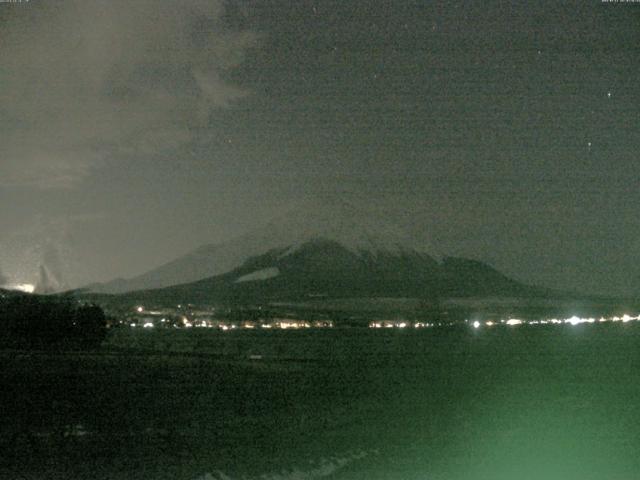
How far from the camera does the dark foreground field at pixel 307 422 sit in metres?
15.9

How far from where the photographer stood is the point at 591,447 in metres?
18.8

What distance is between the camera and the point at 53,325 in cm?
6319

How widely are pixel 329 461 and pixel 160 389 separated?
42.5 ft

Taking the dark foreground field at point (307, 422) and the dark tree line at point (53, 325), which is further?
the dark tree line at point (53, 325)

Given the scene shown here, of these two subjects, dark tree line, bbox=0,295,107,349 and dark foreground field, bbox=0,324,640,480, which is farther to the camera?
dark tree line, bbox=0,295,107,349

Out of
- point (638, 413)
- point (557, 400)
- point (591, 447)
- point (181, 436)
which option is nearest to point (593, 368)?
point (557, 400)

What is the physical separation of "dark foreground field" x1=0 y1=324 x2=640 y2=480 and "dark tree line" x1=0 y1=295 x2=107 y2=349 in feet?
70.7

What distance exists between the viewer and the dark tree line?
201ft

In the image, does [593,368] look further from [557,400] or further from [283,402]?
[283,402]

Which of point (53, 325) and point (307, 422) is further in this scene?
point (53, 325)

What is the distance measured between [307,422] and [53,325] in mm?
44671

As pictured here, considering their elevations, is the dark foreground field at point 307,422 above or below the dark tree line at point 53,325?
below

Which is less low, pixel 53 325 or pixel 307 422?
pixel 53 325

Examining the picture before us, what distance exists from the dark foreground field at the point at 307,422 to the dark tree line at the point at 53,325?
21.6 m
